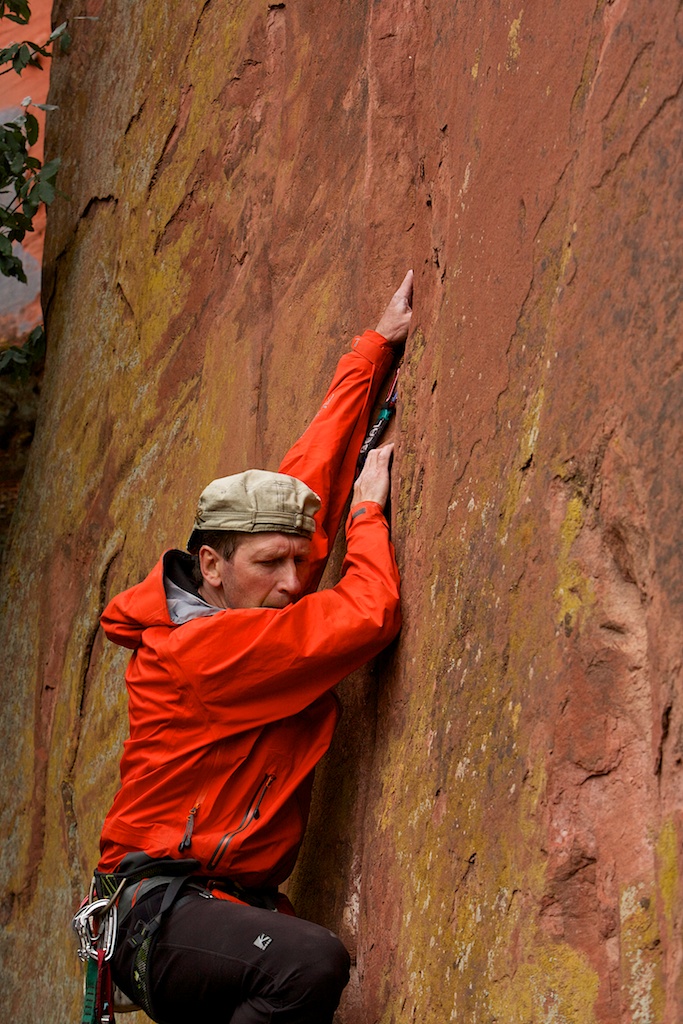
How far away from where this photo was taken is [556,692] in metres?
2.22

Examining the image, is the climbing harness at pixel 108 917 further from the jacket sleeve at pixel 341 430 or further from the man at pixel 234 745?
the jacket sleeve at pixel 341 430

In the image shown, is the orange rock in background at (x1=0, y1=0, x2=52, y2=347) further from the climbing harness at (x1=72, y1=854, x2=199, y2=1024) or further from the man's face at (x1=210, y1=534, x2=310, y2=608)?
the climbing harness at (x1=72, y1=854, x2=199, y2=1024)

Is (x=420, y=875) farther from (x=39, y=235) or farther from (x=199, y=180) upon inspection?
(x=39, y=235)

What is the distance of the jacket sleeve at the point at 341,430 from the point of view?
3564mm

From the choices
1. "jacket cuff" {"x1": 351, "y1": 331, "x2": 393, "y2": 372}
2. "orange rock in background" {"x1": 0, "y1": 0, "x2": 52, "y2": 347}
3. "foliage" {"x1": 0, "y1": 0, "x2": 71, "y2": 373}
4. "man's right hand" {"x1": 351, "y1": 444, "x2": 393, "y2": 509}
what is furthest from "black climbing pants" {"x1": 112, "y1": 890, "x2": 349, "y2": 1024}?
"orange rock in background" {"x1": 0, "y1": 0, "x2": 52, "y2": 347}

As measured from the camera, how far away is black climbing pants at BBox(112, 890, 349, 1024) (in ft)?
9.23

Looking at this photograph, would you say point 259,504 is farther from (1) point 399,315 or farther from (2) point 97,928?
(2) point 97,928

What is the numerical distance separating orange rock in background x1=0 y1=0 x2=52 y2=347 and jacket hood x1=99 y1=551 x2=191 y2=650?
6070 mm

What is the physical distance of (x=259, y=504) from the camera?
124 inches

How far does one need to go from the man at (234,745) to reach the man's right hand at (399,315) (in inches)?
21.3

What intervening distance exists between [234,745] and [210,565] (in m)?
0.47

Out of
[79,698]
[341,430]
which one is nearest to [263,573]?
[341,430]

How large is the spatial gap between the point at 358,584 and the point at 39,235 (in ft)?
23.9

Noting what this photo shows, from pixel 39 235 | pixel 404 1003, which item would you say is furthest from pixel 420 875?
pixel 39 235
